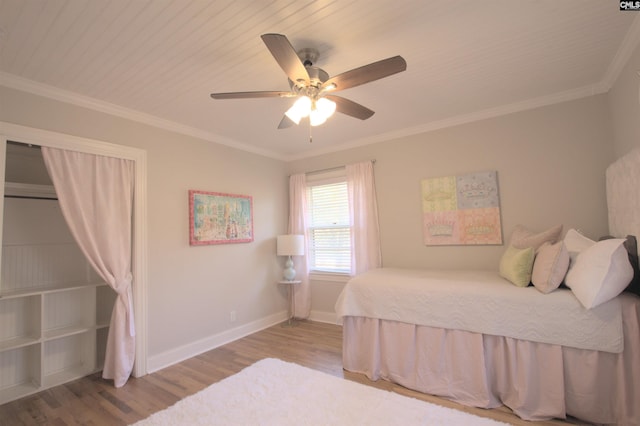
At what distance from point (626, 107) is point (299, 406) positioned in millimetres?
3379

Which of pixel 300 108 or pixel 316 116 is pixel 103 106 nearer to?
pixel 300 108

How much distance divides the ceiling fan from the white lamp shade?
2.32 metres

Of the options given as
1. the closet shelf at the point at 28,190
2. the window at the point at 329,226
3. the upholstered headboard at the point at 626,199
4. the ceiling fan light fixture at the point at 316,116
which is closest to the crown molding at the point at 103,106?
the closet shelf at the point at 28,190

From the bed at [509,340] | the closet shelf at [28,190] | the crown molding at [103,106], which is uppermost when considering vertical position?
the crown molding at [103,106]

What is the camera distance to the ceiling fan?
1.61 meters

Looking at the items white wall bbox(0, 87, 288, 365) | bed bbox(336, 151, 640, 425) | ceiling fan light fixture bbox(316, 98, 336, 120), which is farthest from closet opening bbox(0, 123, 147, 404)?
bed bbox(336, 151, 640, 425)

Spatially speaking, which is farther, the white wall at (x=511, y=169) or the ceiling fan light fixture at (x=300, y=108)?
the white wall at (x=511, y=169)

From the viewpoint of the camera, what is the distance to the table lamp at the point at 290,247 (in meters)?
4.16

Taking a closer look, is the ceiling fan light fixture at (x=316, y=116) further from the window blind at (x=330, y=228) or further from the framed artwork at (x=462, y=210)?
the window blind at (x=330, y=228)

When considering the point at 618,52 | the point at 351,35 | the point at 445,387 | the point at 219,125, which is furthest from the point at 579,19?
the point at 219,125

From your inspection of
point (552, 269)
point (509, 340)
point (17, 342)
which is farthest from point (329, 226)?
point (17, 342)

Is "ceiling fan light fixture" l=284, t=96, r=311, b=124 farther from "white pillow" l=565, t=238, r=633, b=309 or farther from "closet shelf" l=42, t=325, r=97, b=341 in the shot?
"closet shelf" l=42, t=325, r=97, b=341

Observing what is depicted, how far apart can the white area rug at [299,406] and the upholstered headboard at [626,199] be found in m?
1.63

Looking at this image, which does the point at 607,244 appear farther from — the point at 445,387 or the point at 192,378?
the point at 192,378
